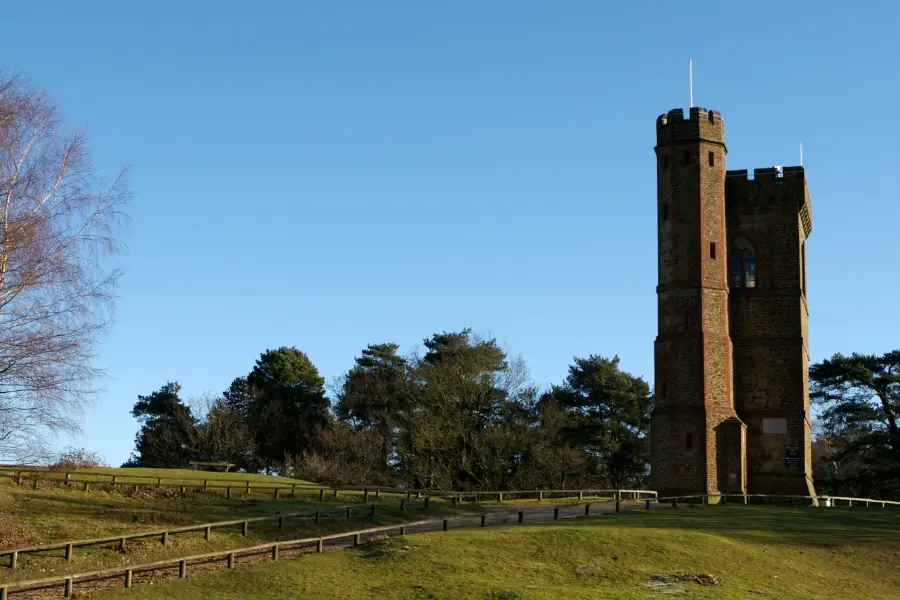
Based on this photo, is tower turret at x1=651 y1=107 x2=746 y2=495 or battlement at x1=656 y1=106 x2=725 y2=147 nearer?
tower turret at x1=651 y1=107 x2=746 y2=495

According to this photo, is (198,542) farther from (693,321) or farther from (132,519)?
(693,321)

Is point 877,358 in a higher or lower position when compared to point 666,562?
higher

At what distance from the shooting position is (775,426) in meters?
57.3

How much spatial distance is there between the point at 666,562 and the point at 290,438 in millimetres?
56489

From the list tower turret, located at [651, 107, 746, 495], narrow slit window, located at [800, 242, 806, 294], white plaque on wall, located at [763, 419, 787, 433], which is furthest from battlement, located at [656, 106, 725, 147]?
white plaque on wall, located at [763, 419, 787, 433]

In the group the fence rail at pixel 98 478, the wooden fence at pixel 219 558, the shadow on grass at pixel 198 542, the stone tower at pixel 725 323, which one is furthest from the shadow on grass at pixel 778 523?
the fence rail at pixel 98 478

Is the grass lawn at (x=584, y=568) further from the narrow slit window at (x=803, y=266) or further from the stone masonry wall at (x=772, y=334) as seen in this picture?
the narrow slit window at (x=803, y=266)

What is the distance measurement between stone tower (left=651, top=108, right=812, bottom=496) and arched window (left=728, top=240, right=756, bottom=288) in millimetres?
52

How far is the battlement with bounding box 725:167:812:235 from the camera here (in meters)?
59.5

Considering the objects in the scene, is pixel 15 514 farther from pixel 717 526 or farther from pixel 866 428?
pixel 866 428

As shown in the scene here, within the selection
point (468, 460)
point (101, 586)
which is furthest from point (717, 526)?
point (468, 460)

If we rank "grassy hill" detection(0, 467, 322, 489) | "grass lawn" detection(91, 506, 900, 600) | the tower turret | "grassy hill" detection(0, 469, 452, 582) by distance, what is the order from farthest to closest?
1. the tower turret
2. "grassy hill" detection(0, 467, 322, 489)
3. "grassy hill" detection(0, 469, 452, 582)
4. "grass lawn" detection(91, 506, 900, 600)

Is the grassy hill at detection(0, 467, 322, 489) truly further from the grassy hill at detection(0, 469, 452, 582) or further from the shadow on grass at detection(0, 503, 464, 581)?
the shadow on grass at detection(0, 503, 464, 581)

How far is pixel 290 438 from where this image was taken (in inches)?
3329
